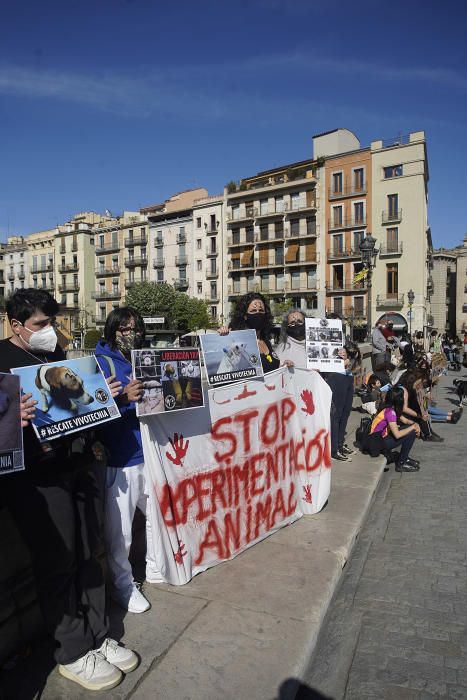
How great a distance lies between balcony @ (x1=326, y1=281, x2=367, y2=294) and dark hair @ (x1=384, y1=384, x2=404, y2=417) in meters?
39.8

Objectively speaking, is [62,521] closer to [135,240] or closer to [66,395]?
[66,395]

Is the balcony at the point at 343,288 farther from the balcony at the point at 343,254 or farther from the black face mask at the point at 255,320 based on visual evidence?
the black face mask at the point at 255,320

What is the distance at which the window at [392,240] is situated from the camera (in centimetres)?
4428

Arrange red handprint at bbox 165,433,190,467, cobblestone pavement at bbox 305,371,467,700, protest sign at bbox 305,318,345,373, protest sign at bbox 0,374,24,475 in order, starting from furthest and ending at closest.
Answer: protest sign at bbox 305,318,345,373, red handprint at bbox 165,433,190,467, cobblestone pavement at bbox 305,371,467,700, protest sign at bbox 0,374,24,475

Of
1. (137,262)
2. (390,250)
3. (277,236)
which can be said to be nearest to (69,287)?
(137,262)

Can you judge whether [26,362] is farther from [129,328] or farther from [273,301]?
[273,301]

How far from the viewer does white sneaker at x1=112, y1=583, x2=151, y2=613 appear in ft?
9.32

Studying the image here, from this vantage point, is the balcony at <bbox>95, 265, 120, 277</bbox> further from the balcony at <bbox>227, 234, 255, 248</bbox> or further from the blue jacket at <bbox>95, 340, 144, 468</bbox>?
the blue jacket at <bbox>95, 340, 144, 468</bbox>

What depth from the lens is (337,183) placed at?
4719cm

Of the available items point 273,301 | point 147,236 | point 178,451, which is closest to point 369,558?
point 178,451

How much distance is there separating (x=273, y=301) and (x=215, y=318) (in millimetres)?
7265

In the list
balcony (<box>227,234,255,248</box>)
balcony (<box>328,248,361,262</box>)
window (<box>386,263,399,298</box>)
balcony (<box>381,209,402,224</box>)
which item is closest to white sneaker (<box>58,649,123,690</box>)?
window (<box>386,263,399,298</box>)

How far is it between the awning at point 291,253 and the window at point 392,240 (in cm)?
967

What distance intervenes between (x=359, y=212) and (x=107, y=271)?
34.9 metres
